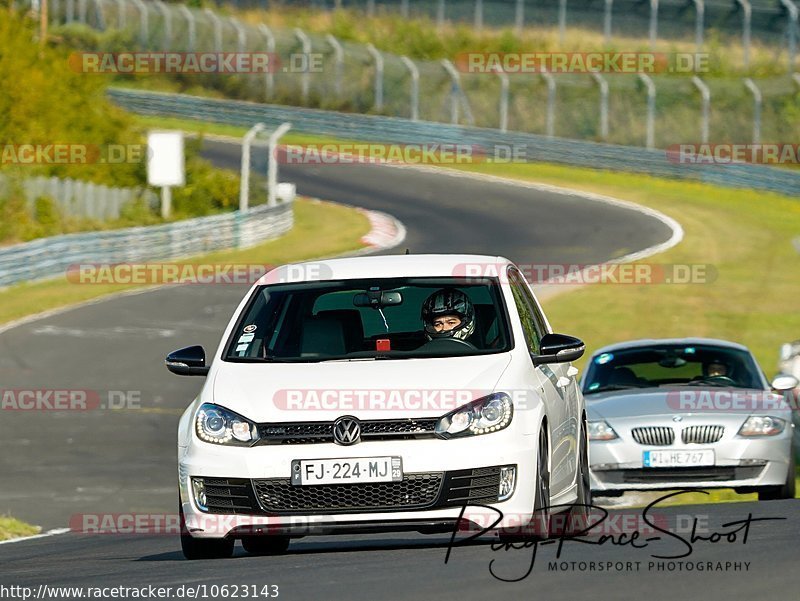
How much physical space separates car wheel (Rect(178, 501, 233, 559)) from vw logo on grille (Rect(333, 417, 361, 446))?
3.30 ft

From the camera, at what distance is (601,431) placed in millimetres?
12695

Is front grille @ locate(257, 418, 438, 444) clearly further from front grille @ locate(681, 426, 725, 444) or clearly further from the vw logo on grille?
front grille @ locate(681, 426, 725, 444)

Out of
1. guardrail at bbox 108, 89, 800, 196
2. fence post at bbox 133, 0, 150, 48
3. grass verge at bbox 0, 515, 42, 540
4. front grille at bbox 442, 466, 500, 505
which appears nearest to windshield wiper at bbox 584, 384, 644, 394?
grass verge at bbox 0, 515, 42, 540

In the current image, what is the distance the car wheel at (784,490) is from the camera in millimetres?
12555

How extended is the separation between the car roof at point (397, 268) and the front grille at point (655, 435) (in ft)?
11.1

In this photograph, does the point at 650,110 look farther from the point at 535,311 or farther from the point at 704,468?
the point at 535,311

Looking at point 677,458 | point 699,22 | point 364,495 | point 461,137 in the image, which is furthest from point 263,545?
point 699,22

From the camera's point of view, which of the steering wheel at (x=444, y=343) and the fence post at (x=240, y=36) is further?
the fence post at (x=240, y=36)

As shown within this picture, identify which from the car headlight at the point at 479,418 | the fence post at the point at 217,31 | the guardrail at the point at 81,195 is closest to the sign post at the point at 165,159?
the guardrail at the point at 81,195

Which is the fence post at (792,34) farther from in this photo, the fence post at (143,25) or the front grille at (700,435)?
the front grille at (700,435)

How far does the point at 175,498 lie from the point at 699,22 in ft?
143

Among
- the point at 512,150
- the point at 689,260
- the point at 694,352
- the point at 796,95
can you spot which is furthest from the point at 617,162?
the point at 694,352

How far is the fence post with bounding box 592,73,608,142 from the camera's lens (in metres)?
48.5

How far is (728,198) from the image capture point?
45031 millimetres
